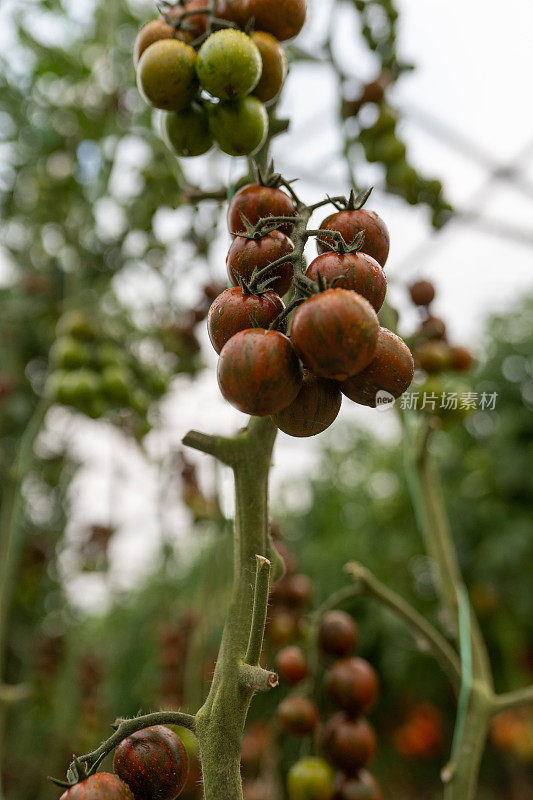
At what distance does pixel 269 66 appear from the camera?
0.58 m

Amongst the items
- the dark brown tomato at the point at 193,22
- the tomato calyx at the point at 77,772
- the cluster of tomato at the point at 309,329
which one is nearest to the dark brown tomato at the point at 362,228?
the cluster of tomato at the point at 309,329

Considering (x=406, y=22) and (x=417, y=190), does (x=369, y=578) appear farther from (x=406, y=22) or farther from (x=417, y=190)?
(x=406, y=22)

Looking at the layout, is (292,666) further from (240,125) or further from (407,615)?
(240,125)

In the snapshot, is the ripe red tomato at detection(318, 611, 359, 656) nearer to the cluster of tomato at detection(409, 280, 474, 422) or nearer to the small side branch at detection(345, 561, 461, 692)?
the small side branch at detection(345, 561, 461, 692)

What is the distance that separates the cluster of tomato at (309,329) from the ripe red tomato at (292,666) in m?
0.47

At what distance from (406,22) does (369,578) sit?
935 millimetres

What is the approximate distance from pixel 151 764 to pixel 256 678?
0.33ft

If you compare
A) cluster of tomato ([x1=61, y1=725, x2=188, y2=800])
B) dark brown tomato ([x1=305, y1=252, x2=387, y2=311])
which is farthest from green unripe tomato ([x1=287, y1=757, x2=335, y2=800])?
dark brown tomato ([x1=305, y1=252, x2=387, y2=311])

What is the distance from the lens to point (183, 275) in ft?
5.60

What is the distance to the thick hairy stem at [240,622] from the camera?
0.39m

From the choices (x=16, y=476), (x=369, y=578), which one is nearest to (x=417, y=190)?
(x=369, y=578)

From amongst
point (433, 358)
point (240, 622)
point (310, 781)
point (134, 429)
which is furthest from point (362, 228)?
point (134, 429)

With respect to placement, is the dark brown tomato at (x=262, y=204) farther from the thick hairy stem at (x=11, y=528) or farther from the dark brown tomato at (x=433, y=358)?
the thick hairy stem at (x=11, y=528)

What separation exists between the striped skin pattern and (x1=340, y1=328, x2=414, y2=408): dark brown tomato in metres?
0.27
